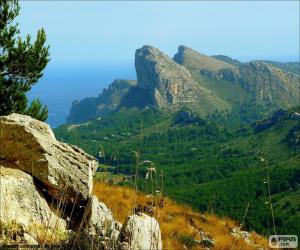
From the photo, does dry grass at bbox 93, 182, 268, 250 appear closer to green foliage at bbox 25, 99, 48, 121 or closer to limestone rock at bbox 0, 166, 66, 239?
limestone rock at bbox 0, 166, 66, 239

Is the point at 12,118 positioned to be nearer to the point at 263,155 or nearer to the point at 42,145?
the point at 42,145

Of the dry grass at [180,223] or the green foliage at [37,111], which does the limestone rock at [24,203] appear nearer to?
the dry grass at [180,223]

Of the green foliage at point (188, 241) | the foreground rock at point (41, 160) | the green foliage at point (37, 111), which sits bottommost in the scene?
the green foliage at point (188, 241)

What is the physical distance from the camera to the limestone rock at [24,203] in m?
12.1

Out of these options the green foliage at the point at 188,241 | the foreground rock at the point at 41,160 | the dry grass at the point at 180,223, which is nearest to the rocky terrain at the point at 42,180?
Answer: the foreground rock at the point at 41,160

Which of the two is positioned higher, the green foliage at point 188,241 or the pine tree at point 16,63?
the pine tree at point 16,63

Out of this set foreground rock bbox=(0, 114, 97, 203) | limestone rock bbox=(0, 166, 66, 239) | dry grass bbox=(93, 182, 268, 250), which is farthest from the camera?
dry grass bbox=(93, 182, 268, 250)

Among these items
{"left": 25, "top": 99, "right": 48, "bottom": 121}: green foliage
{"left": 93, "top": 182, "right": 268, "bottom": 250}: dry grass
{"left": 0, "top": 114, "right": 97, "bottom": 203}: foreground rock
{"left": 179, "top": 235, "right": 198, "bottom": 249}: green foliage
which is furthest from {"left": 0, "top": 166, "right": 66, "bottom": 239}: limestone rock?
{"left": 25, "top": 99, "right": 48, "bottom": 121}: green foliage

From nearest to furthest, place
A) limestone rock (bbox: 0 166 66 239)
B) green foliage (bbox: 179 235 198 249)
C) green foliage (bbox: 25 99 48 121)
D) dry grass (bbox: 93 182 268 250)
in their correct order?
limestone rock (bbox: 0 166 66 239) < green foliage (bbox: 179 235 198 249) < dry grass (bbox: 93 182 268 250) < green foliage (bbox: 25 99 48 121)

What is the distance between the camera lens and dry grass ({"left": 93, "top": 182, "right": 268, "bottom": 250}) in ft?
53.8

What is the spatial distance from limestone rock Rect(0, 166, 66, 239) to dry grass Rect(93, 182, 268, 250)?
394cm

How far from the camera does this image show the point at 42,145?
14.4m

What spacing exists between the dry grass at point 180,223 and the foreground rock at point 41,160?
2734 mm

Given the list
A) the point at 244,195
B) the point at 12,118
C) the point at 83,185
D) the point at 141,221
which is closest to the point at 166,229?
the point at 83,185
